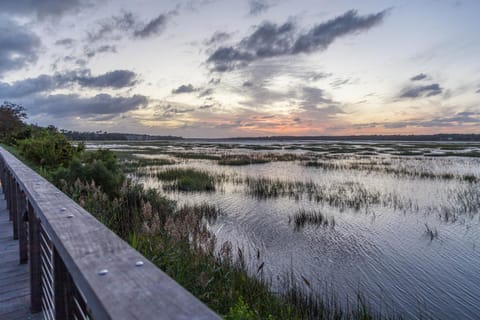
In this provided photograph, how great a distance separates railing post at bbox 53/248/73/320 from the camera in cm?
169

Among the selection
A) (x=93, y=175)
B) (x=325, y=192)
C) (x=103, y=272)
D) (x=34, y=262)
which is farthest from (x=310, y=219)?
(x=103, y=272)

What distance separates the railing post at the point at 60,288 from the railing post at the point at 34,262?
4.14 feet

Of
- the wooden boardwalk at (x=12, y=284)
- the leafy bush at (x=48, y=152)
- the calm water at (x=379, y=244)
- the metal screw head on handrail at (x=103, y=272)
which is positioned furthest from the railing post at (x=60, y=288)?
the leafy bush at (x=48, y=152)

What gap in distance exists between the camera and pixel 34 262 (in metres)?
2.83

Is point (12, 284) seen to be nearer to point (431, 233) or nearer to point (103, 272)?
point (103, 272)

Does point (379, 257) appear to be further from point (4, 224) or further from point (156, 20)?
point (156, 20)

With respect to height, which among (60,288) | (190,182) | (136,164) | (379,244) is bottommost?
(379,244)

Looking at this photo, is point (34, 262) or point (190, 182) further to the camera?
point (190, 182)

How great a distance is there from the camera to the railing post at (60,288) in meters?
1.69

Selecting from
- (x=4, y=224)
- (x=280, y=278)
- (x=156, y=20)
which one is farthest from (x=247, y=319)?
(x=156, y=20)

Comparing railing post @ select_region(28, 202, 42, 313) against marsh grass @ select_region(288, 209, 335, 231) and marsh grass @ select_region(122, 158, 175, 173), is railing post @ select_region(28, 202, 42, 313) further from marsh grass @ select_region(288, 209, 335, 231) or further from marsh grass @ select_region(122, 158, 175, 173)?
marsh grass @ select_region(122, 158, 175, 173)

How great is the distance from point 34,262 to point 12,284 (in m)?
1.26

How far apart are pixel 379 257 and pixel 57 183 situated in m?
10.1

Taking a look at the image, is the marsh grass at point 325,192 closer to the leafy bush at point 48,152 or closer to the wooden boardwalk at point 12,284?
the leafy bush at point 48,152
